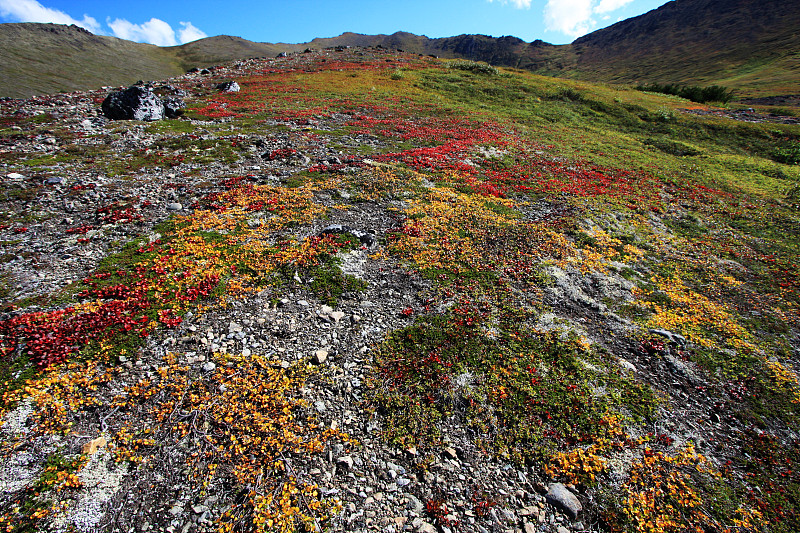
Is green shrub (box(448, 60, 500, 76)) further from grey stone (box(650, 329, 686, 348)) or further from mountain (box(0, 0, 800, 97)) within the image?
mountain (box(0, 0, 800, 97))

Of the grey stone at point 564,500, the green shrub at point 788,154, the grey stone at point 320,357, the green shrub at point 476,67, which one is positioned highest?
the green shrub at point 476,67

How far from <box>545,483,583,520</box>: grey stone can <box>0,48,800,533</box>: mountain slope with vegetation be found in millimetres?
73

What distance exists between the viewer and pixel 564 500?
845cm

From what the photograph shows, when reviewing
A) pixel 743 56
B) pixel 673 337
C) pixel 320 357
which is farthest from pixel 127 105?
pixel 743 56

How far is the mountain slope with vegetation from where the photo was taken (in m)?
8.06

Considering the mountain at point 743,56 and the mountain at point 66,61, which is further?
the mountain at point 743,56

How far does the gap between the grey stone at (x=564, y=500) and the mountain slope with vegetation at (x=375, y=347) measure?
0.24 ft

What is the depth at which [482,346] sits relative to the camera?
12508mm

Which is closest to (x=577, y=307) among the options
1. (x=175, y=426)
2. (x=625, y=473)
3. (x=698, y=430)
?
(x=698, y=430)

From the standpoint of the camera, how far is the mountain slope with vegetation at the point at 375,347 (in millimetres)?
8062

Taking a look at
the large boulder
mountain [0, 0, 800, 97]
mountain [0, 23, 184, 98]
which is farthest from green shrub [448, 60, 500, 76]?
mountain [0, 23, 184, 98]

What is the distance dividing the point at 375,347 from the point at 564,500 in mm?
7212

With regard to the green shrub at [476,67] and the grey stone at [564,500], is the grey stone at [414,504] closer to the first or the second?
the grey stone at [564,500]

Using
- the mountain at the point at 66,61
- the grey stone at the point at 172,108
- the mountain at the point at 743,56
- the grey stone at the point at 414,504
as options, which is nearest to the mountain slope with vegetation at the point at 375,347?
the grey stone at the point at 414,504
